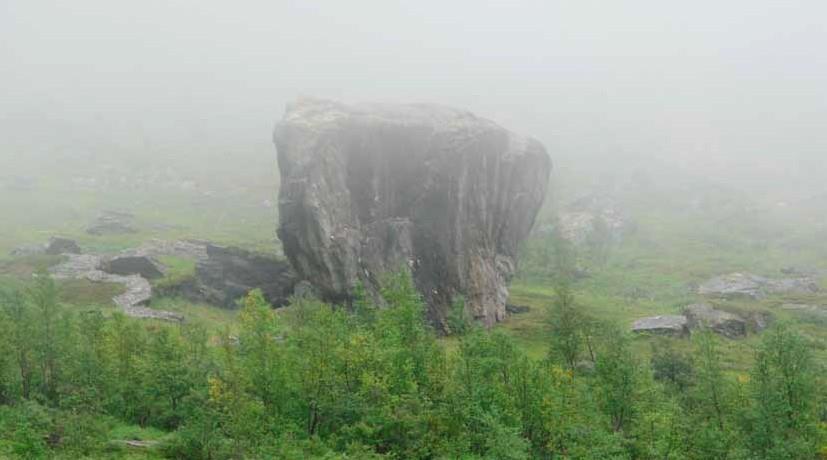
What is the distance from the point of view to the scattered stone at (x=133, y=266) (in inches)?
3688

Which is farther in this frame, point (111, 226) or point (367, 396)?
point (111, 226)

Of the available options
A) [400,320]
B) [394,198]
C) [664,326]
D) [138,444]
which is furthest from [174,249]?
[138,444]

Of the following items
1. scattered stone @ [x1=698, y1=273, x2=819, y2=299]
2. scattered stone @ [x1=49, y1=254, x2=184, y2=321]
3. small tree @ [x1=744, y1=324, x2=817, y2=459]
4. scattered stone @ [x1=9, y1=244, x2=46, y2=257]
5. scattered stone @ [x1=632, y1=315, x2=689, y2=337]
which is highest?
small tree @ [x1=744, y1=324, x2=817, y2=459]

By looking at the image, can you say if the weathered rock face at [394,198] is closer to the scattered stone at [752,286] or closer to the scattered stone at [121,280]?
the scattered stone at [121,280]

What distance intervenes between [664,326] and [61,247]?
286ft

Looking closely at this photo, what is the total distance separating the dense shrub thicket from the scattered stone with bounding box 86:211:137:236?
9051cm

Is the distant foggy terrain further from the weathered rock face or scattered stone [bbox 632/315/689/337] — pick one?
scattered stone [bbox 632/315/689/337]

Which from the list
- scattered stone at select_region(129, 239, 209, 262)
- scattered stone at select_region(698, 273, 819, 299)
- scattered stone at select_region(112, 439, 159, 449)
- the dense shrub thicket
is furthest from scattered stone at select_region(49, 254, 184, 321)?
scattered stone at select_region(698, 273, 819, 299)

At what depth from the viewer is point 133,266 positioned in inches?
3730

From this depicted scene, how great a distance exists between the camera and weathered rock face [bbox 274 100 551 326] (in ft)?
270

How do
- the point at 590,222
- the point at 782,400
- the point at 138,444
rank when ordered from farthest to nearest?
the point at 590,222 → the point at 782,400 → the point at 138,444

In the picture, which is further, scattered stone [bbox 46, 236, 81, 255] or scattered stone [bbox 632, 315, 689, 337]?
scattered stone [bbox 46, 236, 81, 255]

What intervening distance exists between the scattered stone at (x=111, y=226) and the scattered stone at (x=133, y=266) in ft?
143

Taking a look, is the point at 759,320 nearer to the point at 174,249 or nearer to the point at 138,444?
the point at 138,444
